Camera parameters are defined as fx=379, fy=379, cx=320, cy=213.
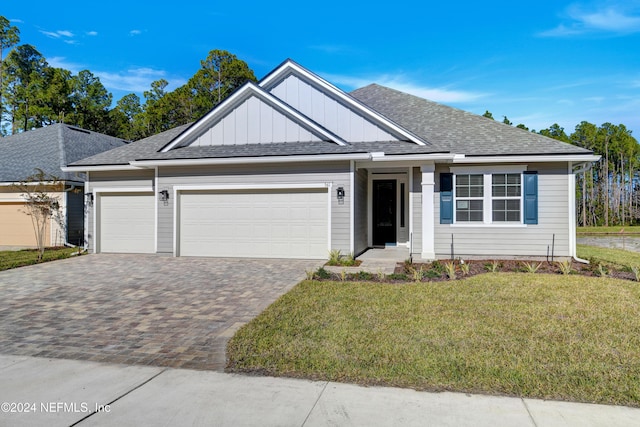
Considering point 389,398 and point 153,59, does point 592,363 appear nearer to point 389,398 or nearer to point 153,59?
point 389,398

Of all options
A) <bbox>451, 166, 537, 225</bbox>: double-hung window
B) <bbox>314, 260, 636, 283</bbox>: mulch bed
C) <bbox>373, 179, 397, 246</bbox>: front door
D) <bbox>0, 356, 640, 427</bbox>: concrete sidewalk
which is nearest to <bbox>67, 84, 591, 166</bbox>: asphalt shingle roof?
<bbox>451, 166, 537, 225</bbox>: double-hung window

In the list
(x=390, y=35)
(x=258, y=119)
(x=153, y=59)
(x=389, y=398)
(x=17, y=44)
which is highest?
(x=17, y=44)

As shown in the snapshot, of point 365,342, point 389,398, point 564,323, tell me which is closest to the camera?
point 389,398

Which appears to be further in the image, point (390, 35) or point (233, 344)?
point (390, 35)

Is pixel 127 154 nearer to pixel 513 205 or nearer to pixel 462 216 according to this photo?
pixel 462 216

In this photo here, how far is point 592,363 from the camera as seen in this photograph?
3879 millimetres

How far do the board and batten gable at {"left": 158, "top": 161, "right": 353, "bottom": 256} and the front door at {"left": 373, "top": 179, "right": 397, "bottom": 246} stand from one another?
289cm

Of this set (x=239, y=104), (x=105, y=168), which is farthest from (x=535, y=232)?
(x=105, y=168)

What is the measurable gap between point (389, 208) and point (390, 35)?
6924mm

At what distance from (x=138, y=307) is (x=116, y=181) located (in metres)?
8.26

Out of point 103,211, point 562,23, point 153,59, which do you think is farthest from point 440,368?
A: point 153,59

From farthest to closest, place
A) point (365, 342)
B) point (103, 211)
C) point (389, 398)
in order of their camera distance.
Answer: point (103, 211)
point (365, 342)
point (389, 398)

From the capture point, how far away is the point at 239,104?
12133 mm

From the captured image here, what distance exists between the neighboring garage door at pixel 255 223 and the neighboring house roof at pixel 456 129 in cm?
445
